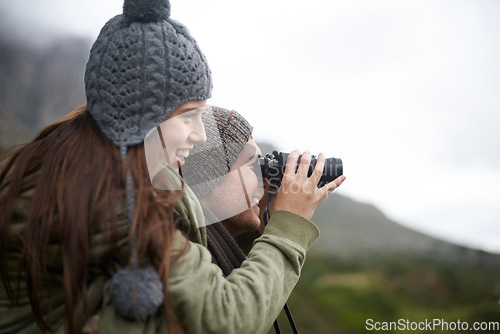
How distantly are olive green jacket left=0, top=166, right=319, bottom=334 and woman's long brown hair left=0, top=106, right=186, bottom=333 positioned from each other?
3cm

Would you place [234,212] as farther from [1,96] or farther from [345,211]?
[345,211]

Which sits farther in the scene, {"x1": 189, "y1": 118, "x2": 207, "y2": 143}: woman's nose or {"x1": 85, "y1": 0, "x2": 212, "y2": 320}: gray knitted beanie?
{"x1": 189, "y1": 118, "x2": 207, "y2": 143}: woman's nose

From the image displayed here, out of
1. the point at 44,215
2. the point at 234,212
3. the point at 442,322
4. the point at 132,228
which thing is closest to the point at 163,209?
the point at 132,228

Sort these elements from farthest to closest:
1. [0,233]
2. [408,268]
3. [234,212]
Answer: [408,268] → [234,212] → [0,233]

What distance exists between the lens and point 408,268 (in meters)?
5.23

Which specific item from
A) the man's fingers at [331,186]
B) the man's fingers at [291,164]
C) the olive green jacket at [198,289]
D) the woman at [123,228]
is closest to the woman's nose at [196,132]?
the woman at [123,228]

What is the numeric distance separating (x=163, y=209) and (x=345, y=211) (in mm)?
4521

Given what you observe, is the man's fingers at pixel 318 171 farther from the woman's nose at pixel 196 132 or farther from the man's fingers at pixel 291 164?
the woman's nose at pixel 196 132

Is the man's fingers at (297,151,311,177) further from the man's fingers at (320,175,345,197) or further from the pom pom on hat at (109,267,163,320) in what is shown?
the pom pom on hat at (109,267,163,320)

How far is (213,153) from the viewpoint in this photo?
7.05 feet

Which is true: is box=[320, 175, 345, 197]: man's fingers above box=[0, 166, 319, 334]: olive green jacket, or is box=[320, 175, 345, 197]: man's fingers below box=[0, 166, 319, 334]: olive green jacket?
above

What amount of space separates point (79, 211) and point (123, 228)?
118 millimetres

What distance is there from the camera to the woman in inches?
48.0

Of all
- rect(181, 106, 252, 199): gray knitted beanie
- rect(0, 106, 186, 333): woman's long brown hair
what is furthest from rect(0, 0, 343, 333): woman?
rect(181, 106, 252, 199): gray knitted beanie
